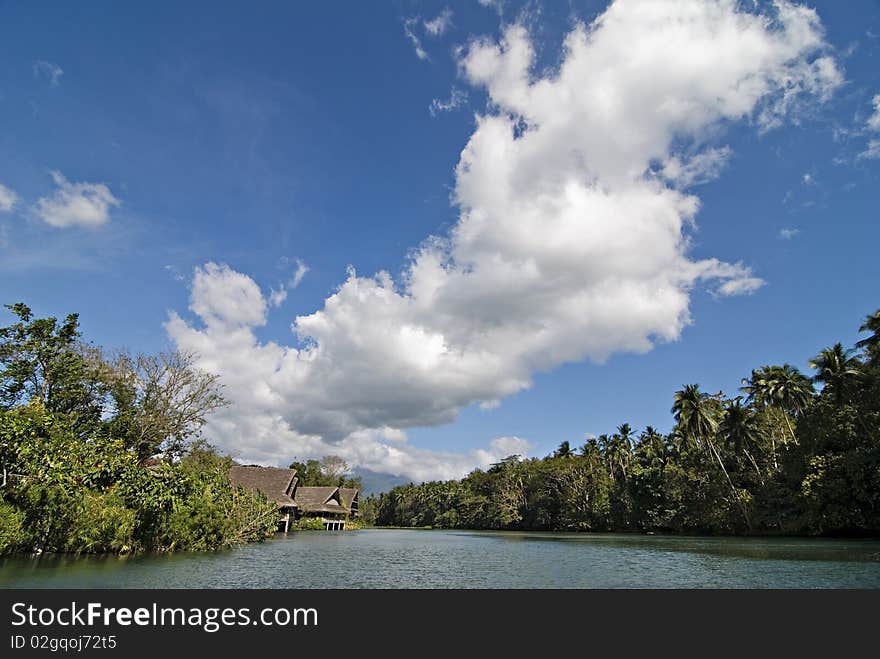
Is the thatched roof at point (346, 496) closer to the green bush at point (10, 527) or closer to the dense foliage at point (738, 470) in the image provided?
the dense foliage at point (738, 470)

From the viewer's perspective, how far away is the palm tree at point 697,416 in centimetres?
4356

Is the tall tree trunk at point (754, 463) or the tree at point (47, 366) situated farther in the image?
the tall tree trunk at point (754, 463)

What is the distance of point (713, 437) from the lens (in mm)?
44594

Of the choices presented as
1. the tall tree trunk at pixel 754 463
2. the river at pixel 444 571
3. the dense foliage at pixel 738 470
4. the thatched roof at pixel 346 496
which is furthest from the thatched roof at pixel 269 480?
the tall tree trunk at pixel 754 463

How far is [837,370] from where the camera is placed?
33219 mm

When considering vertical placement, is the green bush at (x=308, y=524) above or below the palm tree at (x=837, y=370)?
below

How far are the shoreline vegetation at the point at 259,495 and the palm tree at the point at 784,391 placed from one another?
4.7 inches

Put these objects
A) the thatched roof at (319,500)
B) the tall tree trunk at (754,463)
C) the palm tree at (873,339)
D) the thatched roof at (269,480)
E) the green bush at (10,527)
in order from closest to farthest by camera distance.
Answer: the green bush at (10,527), the palm tree at (873,339), the tall tree trunk at (754,463), the thatched roof at (269,480), the thatched roof at (319,500)

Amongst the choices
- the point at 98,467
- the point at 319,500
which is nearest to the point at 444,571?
the point at 98,467

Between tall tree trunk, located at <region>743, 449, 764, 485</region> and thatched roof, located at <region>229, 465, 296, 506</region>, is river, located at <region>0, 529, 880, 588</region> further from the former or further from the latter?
thatched roof, located at <region>229, 465, 296, 506</region>
